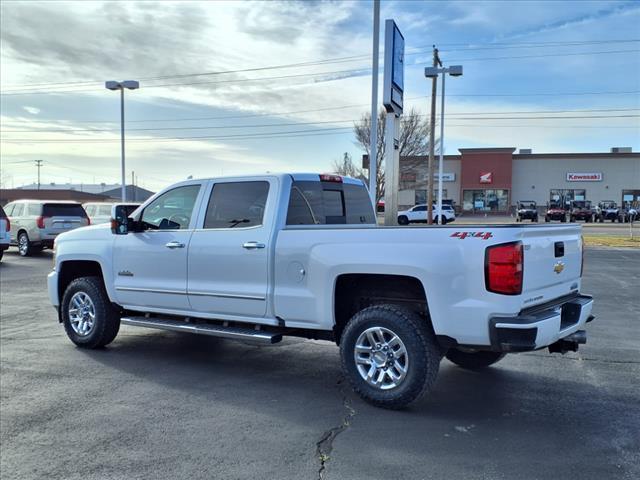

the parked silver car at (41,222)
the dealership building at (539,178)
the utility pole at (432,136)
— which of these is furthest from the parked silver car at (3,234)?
the dealership building at (539,178)

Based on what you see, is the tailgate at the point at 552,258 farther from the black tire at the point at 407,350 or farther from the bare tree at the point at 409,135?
the bare tree at the point at 409,135

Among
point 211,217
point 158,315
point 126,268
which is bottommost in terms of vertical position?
point 158,315

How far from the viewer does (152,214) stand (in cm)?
644

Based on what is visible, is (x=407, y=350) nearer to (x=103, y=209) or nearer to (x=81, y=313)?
(x=81, y=313)

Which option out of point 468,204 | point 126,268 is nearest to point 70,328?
point 126,268

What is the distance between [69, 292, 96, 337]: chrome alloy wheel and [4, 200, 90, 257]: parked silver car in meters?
13.0

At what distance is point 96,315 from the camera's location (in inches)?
262

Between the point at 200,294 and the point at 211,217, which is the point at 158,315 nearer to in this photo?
the point at 200,294

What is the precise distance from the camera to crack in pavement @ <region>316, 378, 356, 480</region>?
376cm

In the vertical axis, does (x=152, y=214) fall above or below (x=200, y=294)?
above

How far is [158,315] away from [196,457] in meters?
2.88

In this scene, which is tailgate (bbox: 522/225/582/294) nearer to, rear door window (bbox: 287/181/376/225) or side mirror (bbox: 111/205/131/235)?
rear door window (bbox: 287/181/376/225)

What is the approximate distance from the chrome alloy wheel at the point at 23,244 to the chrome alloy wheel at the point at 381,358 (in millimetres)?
17533

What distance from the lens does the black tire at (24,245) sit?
19.0m
